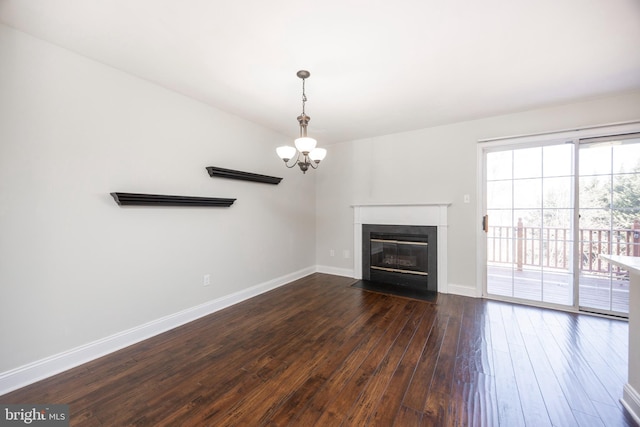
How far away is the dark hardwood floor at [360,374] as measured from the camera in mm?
1499

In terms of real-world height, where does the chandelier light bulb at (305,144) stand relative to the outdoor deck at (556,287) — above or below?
above

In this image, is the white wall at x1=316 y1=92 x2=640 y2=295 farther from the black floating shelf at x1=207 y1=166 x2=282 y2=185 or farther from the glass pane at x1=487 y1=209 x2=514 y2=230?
the black floating shelf at x1=207 y1=166 x2=282 y2=185

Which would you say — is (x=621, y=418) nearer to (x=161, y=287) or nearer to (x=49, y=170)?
(x=161, y=287)

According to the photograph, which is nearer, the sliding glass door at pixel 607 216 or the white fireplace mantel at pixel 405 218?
the sliding glass door at pixel 607 216

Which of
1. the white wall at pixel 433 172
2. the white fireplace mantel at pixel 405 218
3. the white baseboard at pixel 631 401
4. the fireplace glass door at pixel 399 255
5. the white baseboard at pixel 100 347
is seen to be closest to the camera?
the white baseboard at pixel 631 401

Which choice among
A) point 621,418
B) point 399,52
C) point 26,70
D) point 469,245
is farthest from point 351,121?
point 621,418

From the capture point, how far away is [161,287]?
2.54 metres

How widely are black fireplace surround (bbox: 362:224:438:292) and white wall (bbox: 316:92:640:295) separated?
27 centimetres

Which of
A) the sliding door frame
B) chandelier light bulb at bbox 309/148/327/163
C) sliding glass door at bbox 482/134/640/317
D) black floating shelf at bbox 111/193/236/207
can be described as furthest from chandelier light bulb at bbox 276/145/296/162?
sliding glass door at bbox 482/134/640/317

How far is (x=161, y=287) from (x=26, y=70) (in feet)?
6.62

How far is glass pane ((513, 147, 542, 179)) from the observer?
3219 millimetres

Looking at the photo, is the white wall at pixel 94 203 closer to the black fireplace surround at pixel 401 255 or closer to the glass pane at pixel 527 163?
the black fireplace surround at pixel 401 255

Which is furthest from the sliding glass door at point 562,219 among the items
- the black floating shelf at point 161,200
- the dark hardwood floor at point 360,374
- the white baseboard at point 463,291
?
the black floating shelf at point 161,200

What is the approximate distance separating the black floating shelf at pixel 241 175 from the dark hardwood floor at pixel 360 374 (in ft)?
5.57
